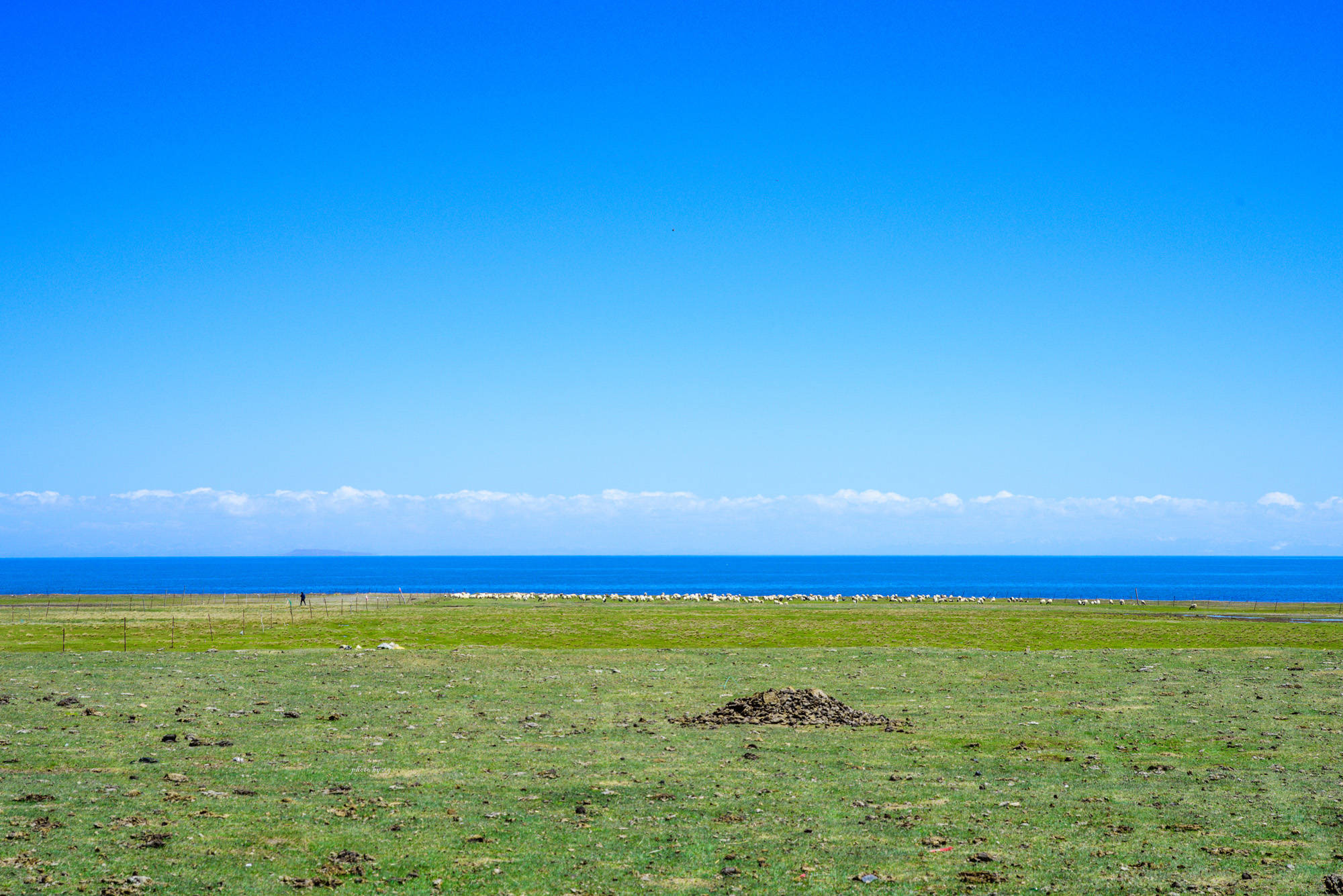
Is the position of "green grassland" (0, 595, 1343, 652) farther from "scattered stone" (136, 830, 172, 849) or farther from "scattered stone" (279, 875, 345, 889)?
"scattered stone" (279, 875, 345, 889)

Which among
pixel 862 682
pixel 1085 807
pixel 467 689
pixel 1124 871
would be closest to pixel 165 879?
pixel 1124 871

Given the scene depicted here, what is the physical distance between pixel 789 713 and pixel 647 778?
22.7 ft

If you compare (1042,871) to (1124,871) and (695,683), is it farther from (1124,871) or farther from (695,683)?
(695,683)

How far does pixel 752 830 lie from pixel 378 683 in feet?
59.4

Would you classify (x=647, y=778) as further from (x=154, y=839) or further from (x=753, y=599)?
(x=753, y=599)

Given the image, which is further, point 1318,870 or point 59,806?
point 59,806

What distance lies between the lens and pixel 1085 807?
15.5m

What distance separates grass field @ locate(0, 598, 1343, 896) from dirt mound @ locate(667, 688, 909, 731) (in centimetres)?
72

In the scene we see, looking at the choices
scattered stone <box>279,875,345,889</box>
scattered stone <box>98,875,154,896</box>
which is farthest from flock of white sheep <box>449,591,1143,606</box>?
scattered stone <box>98,875,154,896</box>

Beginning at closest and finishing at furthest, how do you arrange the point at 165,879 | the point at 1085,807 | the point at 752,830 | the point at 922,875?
1. the point at 165,879
2. the point at 922,875
3. the point at 752,830
4. the point at 1085,807

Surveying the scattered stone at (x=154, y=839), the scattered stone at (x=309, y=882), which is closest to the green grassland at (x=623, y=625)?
the scattered stone at (x=154, y=839)

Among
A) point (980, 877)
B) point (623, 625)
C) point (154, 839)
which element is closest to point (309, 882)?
point (154, 839)

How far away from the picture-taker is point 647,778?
1733 cm

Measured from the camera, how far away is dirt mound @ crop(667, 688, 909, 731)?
75.6ft
